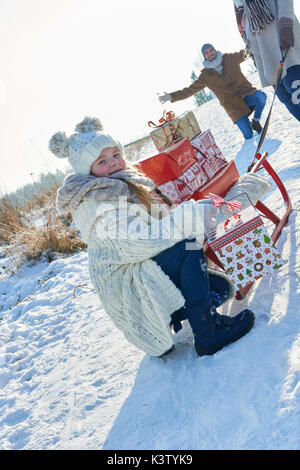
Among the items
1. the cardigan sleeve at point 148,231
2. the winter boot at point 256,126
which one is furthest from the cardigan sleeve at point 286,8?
the winter boot at point 256,126

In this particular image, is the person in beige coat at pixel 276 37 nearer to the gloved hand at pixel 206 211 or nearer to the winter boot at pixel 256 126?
the gloved hand at pixel 206 211

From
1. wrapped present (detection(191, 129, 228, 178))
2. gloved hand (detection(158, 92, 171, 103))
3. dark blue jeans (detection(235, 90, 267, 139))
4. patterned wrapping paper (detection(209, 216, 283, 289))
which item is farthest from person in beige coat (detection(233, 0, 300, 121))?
dark blue jeans (detection(235, 90, 267, 139))

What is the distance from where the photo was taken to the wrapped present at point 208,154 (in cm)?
334

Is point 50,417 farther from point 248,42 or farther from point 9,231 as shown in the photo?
point 9,231

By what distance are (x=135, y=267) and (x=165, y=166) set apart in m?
1.49

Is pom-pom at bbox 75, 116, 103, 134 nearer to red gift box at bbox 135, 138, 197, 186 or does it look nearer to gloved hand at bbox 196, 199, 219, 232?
gloved hand at bbox 196, 199, 219, 232

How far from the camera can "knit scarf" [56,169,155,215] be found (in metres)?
1.71

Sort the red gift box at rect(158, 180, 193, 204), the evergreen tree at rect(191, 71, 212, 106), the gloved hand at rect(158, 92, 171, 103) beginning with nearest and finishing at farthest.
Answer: the red gift box at rect(158, 180, 193, 204)
the gloved hand at rect(158, 92, 171, 103)
the evergreen tree at rect(191, 71, 212, 106)

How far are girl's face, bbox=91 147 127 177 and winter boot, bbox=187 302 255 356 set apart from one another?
0.83 m

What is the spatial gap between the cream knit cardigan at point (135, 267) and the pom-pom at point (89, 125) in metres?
A: 0.44

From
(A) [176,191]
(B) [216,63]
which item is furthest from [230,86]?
(A) [176,191]

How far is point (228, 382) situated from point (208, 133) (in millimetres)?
2718

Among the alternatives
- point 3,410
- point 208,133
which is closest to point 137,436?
point 3,410

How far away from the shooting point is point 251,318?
175cm
